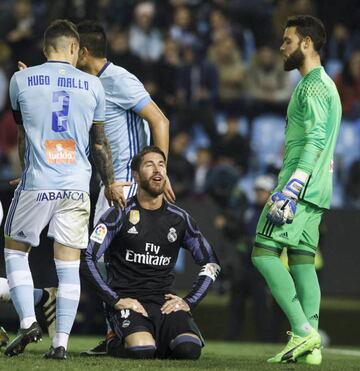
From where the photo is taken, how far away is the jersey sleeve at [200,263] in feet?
28.9

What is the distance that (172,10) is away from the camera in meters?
20.0

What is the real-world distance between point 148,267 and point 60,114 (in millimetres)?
1234

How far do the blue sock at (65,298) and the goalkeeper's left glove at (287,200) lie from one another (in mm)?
1337

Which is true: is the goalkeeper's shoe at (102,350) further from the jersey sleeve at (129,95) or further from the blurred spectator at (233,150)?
the blurred spectator at (233,150)

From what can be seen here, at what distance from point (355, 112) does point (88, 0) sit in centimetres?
441

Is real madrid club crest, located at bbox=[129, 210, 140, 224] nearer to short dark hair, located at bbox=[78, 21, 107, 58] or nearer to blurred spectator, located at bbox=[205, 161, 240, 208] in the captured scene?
short dark hair, located at bbox=[78, 21, 107, 58]

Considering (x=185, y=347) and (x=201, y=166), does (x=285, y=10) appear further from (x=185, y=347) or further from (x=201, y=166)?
(x=185, y=347)

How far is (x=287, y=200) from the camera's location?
8523 millimetres

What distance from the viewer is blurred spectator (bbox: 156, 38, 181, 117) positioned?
17.8 m

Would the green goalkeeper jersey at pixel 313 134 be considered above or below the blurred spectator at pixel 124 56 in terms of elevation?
below

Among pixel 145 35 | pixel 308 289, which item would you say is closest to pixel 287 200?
pixel 308 289

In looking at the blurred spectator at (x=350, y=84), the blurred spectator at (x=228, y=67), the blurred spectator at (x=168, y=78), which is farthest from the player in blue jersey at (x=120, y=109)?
the blurred spectator at (x=350, y=84)

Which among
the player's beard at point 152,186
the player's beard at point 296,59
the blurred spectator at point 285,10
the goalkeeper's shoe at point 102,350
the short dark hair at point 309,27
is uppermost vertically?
the blurred spectator at point 285,10

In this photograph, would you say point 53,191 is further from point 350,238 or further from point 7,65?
point 7,65
